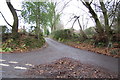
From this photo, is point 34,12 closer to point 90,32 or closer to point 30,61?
point 30,61

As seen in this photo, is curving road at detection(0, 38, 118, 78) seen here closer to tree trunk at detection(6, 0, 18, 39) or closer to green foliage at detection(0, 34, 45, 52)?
green foliage at detection(0, 34, 45, 52)

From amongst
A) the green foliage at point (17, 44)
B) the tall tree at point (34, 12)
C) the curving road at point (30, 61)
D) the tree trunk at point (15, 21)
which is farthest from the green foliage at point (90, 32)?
the tree trunk at point (15, 21)

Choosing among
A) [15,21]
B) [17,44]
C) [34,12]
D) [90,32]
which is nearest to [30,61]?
[17,44]

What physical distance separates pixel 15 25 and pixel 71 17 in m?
6.56

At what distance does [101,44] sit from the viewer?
317 inches

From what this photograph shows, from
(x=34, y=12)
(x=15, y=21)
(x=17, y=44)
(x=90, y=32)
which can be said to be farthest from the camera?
(x=90, y=32)

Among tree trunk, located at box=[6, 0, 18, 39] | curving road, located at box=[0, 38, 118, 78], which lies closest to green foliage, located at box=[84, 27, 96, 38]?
curving road, located at box=[0, 38, 118, 78]

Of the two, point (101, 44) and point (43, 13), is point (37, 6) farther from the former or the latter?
point (101, 44)

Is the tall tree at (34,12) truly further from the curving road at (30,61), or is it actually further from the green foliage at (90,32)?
the green foliage at (90,32)

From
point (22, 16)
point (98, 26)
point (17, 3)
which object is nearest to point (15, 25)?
point (22, 16)

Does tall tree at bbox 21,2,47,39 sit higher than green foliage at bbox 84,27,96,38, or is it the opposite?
tall tree at bbox 21,2,47,39

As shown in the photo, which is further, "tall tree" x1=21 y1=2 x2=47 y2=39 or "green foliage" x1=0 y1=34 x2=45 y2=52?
"tall tree" x1=21 y1=2 x2=47 y2=39

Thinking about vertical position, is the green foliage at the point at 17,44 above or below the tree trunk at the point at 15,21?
below

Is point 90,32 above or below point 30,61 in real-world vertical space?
above
